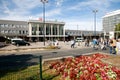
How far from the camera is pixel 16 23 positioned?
8331cm

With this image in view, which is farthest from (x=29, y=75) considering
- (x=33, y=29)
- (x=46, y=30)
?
(x=46, y=30)

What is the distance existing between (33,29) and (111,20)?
78.4 m

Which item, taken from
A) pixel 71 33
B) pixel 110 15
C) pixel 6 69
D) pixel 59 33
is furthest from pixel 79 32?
pixel 6 69

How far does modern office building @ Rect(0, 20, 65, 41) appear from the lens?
7641 cm

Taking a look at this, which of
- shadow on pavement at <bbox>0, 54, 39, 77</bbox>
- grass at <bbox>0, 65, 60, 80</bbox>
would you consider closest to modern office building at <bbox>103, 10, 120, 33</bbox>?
shadow on pavement at <bbox>0, 54, 39, 77</bbox>

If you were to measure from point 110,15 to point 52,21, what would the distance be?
224ft

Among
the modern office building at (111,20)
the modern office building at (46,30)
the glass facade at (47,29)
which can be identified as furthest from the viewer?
the modern office building at (111,20)

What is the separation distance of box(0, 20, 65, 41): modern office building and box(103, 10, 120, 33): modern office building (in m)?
58.3

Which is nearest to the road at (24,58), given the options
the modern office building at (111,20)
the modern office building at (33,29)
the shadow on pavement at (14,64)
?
the shadow on pavement at (14,64)

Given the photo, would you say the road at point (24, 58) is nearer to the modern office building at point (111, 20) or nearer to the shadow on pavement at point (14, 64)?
the shadow on pavement at point (14, 64)

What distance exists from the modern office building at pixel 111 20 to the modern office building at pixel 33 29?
5826 cm

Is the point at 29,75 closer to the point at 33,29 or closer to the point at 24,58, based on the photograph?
the point at 24,58

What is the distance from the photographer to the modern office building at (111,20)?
4902 inches

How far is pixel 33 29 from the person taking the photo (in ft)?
254
